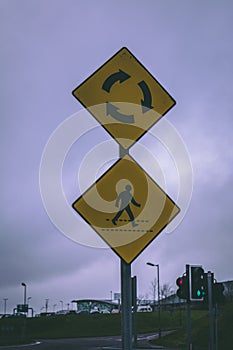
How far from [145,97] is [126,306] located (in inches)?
59.7

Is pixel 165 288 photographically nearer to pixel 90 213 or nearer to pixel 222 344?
pixel 222 344

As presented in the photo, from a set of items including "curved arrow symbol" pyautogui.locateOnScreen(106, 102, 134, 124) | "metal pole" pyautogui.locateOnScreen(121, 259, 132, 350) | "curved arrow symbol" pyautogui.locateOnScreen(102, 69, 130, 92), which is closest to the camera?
"metal pole" pyautogui.locateOnScreen(121, 259, 132, 350)

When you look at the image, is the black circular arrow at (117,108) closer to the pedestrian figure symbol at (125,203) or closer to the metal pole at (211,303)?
the pedestrian figure symbol at (125,203)

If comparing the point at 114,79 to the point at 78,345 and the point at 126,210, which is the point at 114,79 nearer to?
the point at 126,210

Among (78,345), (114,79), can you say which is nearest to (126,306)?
Answer: (114,79)

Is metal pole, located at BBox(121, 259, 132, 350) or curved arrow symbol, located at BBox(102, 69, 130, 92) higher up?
curved arrow symbol, located at BBox(102, 69, 130, 92)

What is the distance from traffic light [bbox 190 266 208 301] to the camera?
65.5ft

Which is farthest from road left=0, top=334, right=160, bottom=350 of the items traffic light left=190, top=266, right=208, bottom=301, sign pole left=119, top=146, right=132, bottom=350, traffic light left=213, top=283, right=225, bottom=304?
sign pole left=119, top=146, right=132, bottom=350

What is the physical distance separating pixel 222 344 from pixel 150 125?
41035 millimetres

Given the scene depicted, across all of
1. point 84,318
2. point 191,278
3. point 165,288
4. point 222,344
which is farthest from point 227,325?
point 165,288

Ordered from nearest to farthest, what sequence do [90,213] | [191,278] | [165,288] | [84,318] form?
[90,213], [191,278], [84,318], [165,288]

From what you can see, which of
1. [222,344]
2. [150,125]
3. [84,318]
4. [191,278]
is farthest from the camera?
[84,318]

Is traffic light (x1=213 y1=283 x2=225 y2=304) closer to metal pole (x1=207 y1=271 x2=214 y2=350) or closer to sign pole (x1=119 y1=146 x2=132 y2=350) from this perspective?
metal pole (x1=207 y1=271 x2=214 y2=350)

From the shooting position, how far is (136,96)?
170 inches
